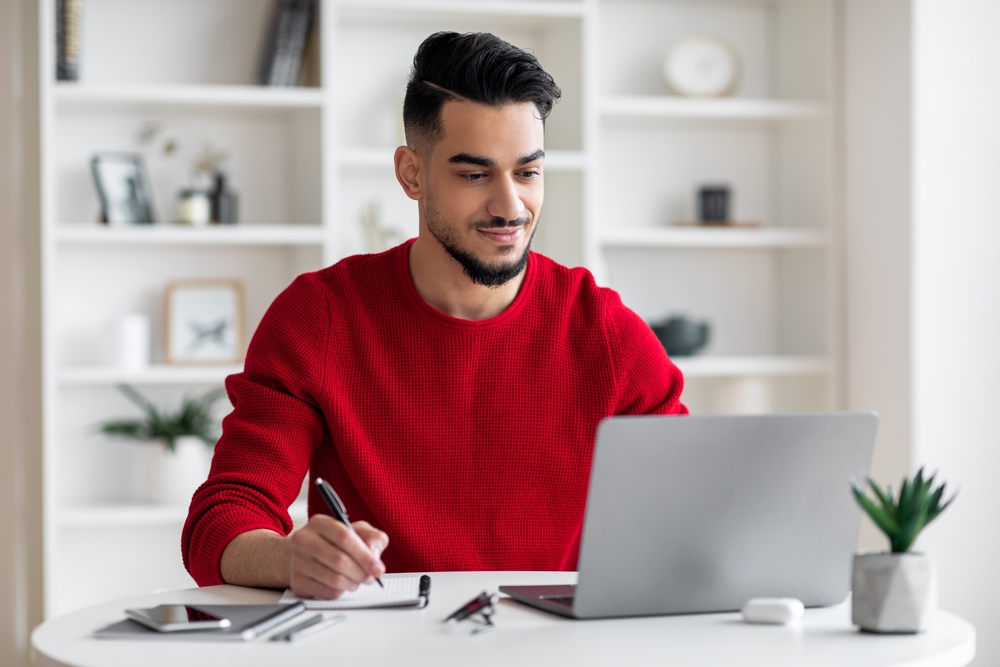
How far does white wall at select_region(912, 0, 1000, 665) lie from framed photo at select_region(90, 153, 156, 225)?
80.9 inches

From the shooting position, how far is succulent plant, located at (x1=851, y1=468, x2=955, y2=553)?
39.6 inches

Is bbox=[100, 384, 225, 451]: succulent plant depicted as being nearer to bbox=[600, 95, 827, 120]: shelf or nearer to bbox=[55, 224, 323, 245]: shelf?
bbox=[55, 224, 323, 245]: shelf

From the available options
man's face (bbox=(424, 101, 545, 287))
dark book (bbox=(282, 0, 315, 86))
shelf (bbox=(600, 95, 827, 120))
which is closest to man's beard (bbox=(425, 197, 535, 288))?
man's face (bbox=(424, 101, 545, 287))

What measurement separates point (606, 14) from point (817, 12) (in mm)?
623

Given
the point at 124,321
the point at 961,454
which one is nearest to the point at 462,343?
the point at 124,321

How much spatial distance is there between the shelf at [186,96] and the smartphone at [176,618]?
6.59 ft

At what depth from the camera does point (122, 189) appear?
114 inches

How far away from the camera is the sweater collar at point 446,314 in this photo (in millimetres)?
1645

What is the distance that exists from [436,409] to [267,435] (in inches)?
9.7

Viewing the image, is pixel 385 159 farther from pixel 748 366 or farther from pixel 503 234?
pixel 503 234

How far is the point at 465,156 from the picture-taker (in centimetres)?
155

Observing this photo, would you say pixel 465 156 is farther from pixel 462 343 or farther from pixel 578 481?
pixel 578 481

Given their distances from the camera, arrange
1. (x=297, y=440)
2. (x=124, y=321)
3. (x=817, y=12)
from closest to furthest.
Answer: (x=297, y=440)
(x=124, y=321)
(x=817, y=12)

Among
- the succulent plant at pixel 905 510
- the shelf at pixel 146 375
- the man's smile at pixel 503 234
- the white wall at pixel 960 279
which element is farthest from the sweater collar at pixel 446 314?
the white wall at pixel 960 279
